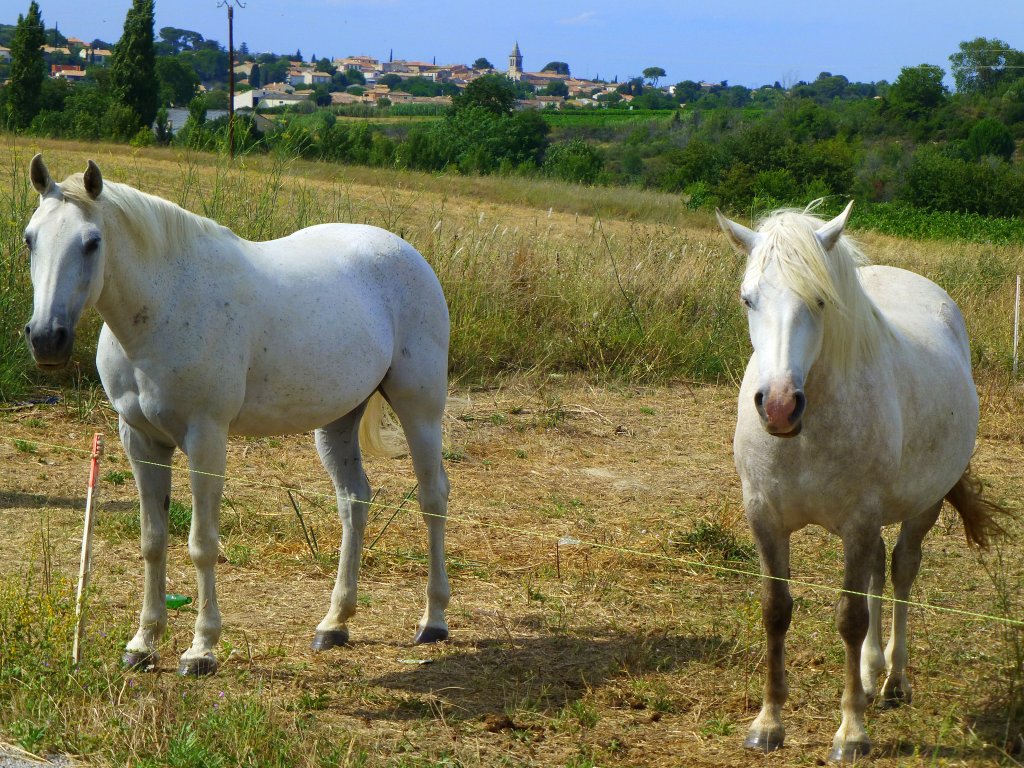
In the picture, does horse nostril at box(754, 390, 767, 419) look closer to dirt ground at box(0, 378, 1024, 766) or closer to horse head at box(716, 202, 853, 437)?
horse head at box(716, 202, 853, 437)

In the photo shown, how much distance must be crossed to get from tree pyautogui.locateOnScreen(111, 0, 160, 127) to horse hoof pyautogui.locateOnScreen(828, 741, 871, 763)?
51.6 m

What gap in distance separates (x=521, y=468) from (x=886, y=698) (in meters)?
3.87

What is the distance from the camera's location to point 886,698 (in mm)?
4094

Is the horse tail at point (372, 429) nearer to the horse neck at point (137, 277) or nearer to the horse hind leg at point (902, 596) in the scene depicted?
the horse neck at point (137, 277)

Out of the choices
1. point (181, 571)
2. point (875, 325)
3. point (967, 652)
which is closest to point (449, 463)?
point (181, 571)

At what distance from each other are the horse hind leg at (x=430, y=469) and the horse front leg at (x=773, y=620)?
1.61 meters

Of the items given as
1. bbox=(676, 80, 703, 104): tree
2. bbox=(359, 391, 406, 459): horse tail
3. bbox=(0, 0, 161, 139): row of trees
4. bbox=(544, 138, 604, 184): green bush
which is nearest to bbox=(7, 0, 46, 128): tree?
bbox=(0, 0, 161, 139): row of trees

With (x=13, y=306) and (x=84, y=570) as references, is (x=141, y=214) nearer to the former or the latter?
(x=84, y=570)

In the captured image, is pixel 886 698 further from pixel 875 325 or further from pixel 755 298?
pixel 755 298

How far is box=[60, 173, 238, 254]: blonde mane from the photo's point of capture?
12.1ft

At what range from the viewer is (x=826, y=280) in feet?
10.5

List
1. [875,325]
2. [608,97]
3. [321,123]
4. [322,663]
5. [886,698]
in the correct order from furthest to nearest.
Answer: [608,97]
[321,123]
[322,663]
[886,698]
[875,325]

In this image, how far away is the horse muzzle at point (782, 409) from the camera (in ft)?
9.82

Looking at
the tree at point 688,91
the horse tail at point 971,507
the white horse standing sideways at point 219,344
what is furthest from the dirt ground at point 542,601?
the tree at point 688,91
